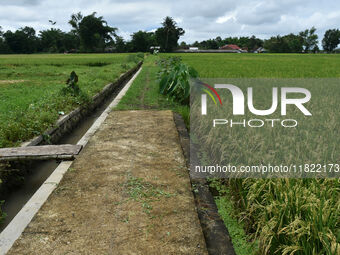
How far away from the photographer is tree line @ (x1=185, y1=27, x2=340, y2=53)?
7481 cm

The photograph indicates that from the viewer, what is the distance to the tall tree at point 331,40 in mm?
91875

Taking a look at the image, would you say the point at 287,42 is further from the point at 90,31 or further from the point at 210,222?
the point at 210,222

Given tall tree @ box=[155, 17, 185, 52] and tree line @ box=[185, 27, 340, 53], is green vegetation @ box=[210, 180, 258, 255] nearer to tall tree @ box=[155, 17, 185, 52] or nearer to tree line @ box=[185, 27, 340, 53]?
tall tree @ box=[155, 17, 185, 52]

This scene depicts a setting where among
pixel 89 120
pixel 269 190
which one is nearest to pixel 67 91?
pixel 89 120

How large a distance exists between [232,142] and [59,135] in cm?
348

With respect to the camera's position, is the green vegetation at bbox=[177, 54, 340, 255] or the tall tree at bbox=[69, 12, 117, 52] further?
the tall tree at bbox=[69, 12, 117, 52]

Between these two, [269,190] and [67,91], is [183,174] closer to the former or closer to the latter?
[269,190]

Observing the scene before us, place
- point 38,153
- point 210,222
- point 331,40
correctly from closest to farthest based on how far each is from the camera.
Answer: point 210,222, point 38,153, point 331,40

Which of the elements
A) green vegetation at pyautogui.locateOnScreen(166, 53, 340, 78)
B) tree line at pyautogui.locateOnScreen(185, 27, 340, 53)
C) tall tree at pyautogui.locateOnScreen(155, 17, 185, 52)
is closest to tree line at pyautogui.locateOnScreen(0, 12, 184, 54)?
tall tree at pyautogui.locateOnScreen(155, 17, 185, 52)

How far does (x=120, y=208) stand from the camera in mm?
2592

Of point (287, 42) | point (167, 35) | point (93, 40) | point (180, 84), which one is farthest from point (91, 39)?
point (180, 84)

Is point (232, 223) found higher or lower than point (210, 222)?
lower

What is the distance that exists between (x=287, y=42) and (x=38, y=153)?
3172 inches

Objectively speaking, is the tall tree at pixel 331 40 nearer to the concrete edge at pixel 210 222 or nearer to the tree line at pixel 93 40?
the tree line at pixel 93 40
